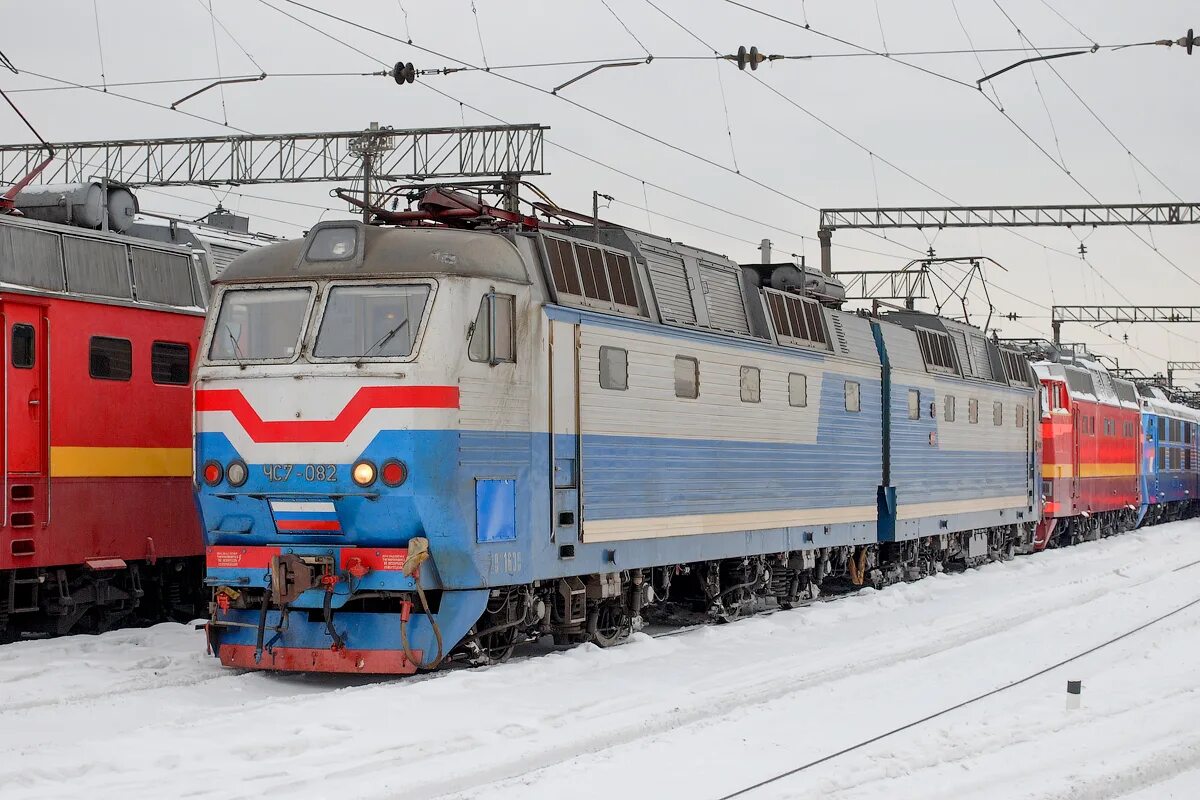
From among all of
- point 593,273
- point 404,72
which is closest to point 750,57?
point 404,72

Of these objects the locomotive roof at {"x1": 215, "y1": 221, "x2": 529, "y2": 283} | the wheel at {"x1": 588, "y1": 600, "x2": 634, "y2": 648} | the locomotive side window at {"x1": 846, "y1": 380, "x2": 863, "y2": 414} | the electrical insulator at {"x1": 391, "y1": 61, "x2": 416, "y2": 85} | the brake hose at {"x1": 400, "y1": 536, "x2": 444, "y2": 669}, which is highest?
the electrical insulator at {"x1": 391, "y1": 61, "x2": 416, "y2": 85}

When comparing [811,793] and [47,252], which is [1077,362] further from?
[811,793]

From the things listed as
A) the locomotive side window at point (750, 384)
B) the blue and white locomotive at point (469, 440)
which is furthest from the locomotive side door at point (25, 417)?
the locomotive side window at point (750, 384)

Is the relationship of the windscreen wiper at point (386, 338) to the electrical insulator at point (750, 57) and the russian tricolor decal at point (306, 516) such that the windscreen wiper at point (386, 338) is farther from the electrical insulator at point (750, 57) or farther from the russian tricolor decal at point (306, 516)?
the electrical insulator at point (750, 57)

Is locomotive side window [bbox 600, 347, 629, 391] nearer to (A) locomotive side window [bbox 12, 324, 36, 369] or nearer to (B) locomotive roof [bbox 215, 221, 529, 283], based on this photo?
(B) locomotive roof [bbox 215, 221, 529, 283]

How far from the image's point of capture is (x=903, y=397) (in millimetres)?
22984

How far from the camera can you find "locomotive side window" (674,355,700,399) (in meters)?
15.9

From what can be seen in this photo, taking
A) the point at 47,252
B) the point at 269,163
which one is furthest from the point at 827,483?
the point at 269,163

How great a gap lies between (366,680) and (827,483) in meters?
8.78

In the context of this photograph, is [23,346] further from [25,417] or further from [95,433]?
[95,433]

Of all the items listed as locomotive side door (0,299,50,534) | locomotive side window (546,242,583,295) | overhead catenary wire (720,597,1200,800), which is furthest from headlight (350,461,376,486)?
overhead catenary wire (720,597,1200,800)

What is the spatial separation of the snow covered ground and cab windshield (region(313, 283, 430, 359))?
109 inches

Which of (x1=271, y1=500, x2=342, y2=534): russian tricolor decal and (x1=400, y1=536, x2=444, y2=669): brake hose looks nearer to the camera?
(x1=400, y1=536, x2=444, y2=669): brake hose

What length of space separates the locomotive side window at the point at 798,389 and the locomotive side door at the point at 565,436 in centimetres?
530
